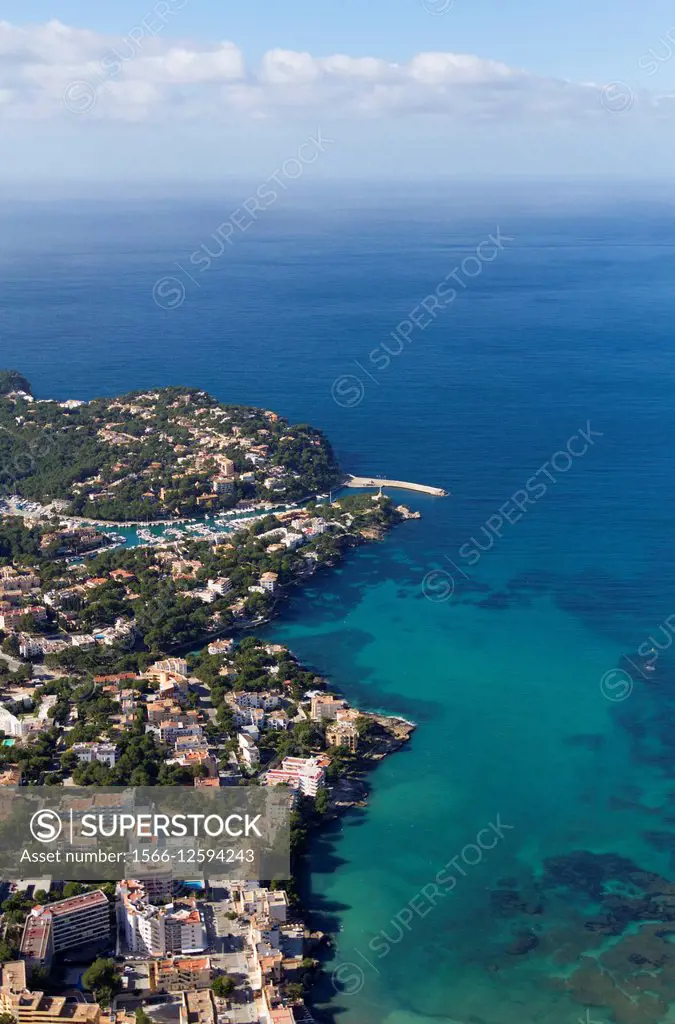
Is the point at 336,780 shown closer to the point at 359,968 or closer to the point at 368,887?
the point at 368,887

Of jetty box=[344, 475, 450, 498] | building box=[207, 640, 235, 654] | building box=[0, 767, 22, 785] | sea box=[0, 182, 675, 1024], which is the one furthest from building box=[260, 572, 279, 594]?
building box=[0, 767, 22, 785]

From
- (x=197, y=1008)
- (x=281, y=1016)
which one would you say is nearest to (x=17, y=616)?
(x=197, y=1008)

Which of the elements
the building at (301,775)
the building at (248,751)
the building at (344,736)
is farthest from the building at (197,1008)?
the building at (344,736)

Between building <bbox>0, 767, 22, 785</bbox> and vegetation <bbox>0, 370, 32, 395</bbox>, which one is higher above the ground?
vegetation <bbox>0, 370, 32, 395</bbox>

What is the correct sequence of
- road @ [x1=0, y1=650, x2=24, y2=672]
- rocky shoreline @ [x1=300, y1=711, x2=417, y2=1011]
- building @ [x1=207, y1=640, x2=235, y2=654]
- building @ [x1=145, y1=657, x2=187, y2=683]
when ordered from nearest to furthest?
rocky shoreline @ [x1=300, y1=711, x2=417, y2=1011], building @ [x1=145, y1=657, x2=187, y2=683], road @ [x1=0, y1=650, x2=24, y2=672], building @ [x1=207, y1=640, x2=235, y2=654]

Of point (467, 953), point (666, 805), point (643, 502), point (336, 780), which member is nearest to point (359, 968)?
point (467, 953)

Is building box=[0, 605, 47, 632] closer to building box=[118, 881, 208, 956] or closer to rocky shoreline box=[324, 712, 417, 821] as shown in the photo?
rocky shoreline box=[324, 712, 417, 821]
